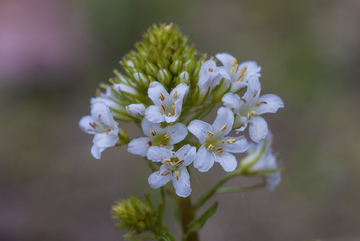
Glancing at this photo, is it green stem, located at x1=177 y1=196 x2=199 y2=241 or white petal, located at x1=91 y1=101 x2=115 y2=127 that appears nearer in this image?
white petal, located at x1=91 y1=101 x2=115 y2=127

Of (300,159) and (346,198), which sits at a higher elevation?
(300,159)

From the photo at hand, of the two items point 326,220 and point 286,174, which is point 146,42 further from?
point 326,220

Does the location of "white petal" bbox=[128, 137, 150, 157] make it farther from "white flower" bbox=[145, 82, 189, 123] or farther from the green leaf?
the green leaf

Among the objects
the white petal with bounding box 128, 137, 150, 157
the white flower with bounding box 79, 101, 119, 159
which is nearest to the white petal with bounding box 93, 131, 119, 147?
the white flower with bounding box 79, 101, 119, 159

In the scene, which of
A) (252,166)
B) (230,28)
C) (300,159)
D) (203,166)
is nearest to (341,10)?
(230,28)

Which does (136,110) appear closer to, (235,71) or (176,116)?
(176,116)

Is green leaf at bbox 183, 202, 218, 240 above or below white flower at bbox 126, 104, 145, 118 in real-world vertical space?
below
